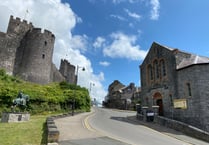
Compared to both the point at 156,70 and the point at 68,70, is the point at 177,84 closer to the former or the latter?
the point at 156,70

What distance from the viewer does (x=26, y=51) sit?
3997 cm

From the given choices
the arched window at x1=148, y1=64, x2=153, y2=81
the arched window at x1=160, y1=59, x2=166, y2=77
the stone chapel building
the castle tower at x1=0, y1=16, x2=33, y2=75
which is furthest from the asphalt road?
the castle tower at x1=0, y1=16, x2=33, y2=75

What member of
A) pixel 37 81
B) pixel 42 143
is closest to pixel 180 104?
pixel 42 143

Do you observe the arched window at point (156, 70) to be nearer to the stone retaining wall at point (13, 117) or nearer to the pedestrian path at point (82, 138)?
the pedestrian path at point (82, 138)

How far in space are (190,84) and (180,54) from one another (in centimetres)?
449

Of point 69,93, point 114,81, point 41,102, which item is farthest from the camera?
point 114,81

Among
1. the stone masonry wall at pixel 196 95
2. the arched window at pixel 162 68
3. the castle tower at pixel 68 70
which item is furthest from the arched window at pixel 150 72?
the castle tower at pixel 68 70

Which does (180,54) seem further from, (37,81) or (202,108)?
(37,81)

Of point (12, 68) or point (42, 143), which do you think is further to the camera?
point (12, 68)

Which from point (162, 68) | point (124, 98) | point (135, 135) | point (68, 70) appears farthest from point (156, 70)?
point (68, 70)

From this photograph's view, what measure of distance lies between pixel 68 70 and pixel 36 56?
22234 mm

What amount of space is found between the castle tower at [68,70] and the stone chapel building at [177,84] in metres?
38.0

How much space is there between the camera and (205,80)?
17.7m

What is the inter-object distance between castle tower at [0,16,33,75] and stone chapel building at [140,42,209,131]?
2936 centimetres
